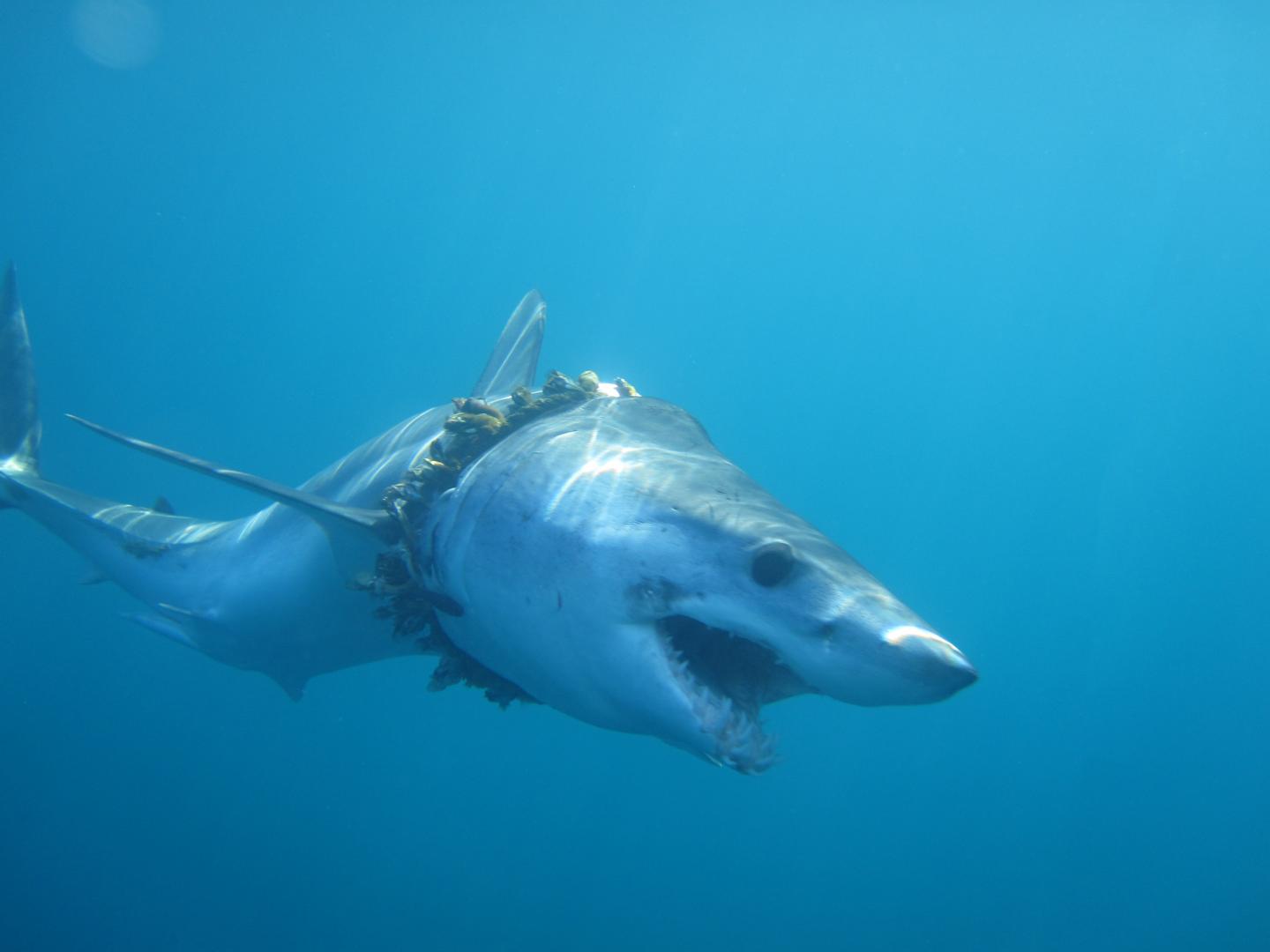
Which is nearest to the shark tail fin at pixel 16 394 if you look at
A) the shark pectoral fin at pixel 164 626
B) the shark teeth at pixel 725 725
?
the shark pectoral fin at pixel 164 626

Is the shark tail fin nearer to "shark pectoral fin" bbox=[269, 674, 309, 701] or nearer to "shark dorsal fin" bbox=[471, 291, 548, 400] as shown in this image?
"shark pectoral fin" bbox=[269, 674, 309, 701]

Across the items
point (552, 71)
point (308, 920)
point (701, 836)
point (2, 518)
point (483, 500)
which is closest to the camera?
point (483, 500)

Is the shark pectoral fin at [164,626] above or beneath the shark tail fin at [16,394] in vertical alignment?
beneath

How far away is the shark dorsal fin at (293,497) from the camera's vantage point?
3488 mm

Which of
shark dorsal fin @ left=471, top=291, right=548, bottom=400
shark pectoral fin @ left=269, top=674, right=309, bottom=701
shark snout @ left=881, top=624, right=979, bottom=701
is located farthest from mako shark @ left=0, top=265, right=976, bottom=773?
shark pectoral fin @ left=269, top=674, right=309, bottom=701

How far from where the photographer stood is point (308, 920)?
75.4 ft

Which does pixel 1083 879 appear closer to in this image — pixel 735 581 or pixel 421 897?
pixel 421 897

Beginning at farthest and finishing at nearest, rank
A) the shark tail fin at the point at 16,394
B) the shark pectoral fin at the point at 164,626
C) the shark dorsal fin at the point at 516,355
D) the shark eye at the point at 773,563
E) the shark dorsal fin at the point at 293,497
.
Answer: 1. the shark tail fin at the point at 16,394
2. the shark pectoral fin at the point at 164,626
3. the shark dorsal fin at the point at 516,355
4. the shark dorsal fin at the point at 293,497
5. the shark eye at the point at 773,563

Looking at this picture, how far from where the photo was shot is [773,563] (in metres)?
2.12

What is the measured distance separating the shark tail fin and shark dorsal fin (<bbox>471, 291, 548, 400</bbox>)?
194 inches

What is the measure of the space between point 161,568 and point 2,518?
1226 inches

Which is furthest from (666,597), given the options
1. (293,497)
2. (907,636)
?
(293,497)

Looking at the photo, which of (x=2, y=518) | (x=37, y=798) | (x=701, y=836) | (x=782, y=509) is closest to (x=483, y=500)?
(x=782, y=509)

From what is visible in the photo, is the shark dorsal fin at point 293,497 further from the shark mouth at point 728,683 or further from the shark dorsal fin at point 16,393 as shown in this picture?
the shark dorsal fin at point 16,393
